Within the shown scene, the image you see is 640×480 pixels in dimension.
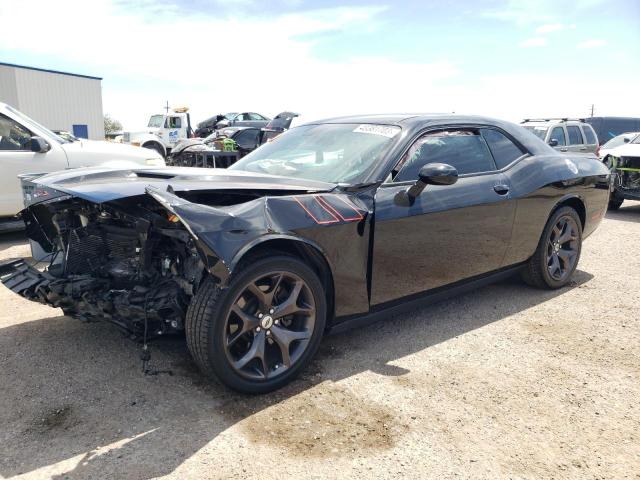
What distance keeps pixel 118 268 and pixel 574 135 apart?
1293 cm

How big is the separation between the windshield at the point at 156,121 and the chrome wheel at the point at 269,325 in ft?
77.0

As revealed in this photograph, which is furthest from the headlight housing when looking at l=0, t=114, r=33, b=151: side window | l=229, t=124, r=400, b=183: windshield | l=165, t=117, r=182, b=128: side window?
l=165, t=117, r=182, b=128: side window

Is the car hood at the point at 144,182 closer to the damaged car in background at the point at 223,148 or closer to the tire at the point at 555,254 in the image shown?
the tire at the point at 555,254

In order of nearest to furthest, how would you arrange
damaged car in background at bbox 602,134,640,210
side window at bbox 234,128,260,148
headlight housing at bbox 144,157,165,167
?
1. headlight housing at bbox 144,157,165,167
2. damaged car in background at bbox 602,134,640,210
3. side window at bbox 234,128,260,148

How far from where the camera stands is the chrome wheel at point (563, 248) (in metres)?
4.88

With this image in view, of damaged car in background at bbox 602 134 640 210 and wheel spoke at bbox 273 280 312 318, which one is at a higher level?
damaged car in background at bbox 602 134 640 210

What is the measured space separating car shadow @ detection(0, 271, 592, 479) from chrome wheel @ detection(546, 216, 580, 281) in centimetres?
125

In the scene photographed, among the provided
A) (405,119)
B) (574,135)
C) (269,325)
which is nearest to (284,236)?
(269,325)

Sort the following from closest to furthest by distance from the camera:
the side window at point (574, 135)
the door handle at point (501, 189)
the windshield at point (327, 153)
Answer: the windshield at point (327, 153), the door handle at point (501, 189), the side window at point (574, 135)

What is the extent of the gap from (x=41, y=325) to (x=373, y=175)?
268cm

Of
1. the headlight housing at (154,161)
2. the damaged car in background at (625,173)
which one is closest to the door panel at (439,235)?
the headlight housing at (154,161)

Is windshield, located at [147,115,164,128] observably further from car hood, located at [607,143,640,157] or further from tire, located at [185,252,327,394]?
tire, located at [185,252,327,394]

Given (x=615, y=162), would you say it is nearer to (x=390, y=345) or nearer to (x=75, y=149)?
(x=390, y=345)

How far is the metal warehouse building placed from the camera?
2688cm
